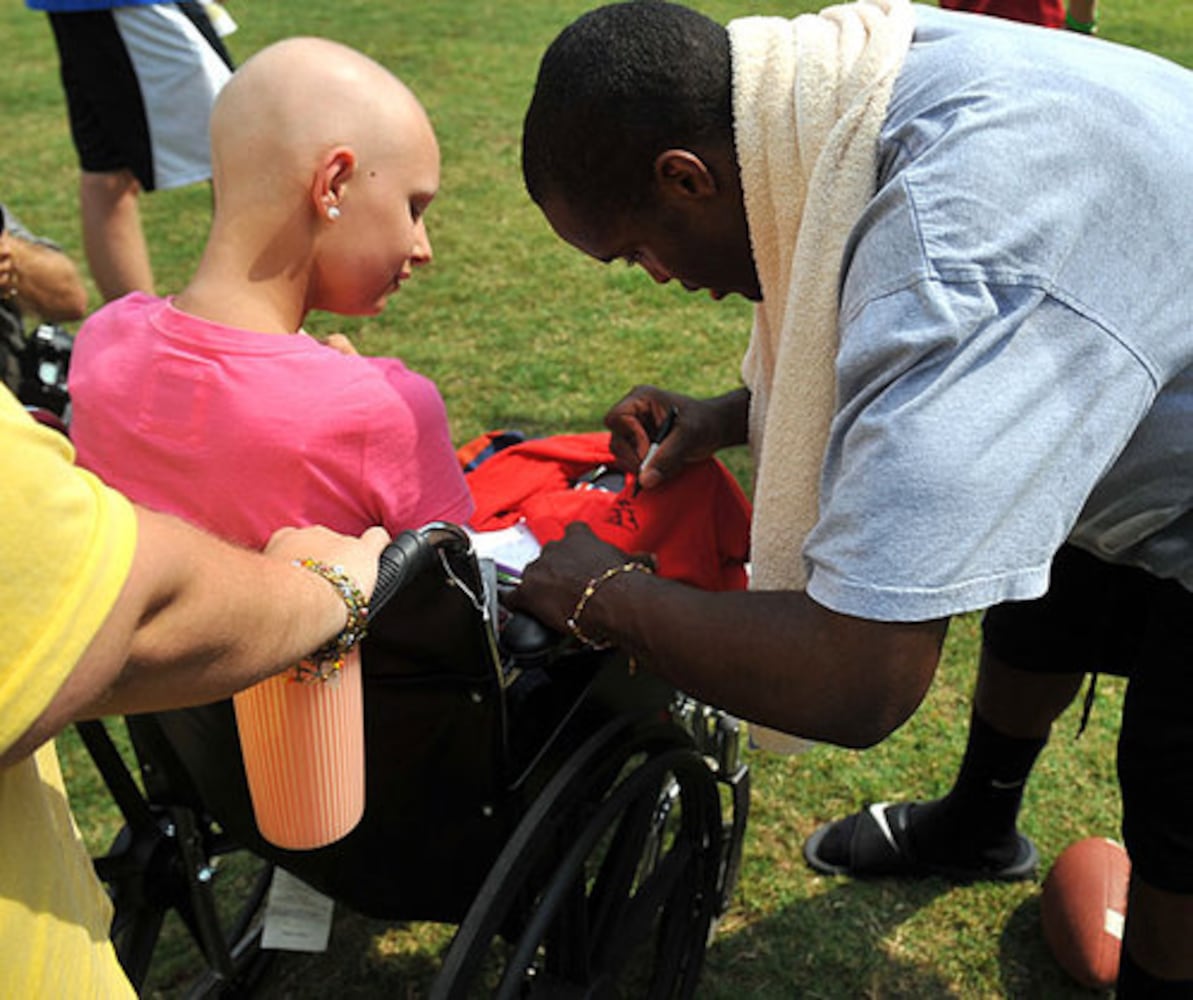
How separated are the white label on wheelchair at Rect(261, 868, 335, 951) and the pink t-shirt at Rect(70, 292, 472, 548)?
745 mm

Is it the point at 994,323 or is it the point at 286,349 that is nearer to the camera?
the point at 994,323

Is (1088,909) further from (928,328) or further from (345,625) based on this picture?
(345,625)

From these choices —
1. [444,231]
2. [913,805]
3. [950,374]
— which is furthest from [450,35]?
[950,374]

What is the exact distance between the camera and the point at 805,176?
144 cm

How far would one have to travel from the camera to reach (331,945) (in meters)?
2.47

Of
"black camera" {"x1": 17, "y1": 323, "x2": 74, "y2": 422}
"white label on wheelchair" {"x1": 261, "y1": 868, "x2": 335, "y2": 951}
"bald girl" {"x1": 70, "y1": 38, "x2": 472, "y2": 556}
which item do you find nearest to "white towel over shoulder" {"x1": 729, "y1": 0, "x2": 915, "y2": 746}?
"bald girl" {"x1": 70, "y1": 38, "x2": 472, "y2": 556}

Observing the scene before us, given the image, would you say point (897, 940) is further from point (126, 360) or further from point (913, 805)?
point (126, 360)

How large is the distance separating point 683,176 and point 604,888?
1.14 metres

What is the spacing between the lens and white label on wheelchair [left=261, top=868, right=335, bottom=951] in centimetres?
206

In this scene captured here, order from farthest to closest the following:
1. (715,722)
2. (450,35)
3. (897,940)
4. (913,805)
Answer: (450,35) < (913,805) < (897,940) < (715,722)

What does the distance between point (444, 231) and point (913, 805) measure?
3.92 m

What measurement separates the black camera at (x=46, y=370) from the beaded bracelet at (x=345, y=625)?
1516mm

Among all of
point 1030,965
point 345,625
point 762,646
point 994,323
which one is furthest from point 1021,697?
point 345,625

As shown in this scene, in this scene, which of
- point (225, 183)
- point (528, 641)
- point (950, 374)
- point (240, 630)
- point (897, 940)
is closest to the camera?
point (240, 630)
